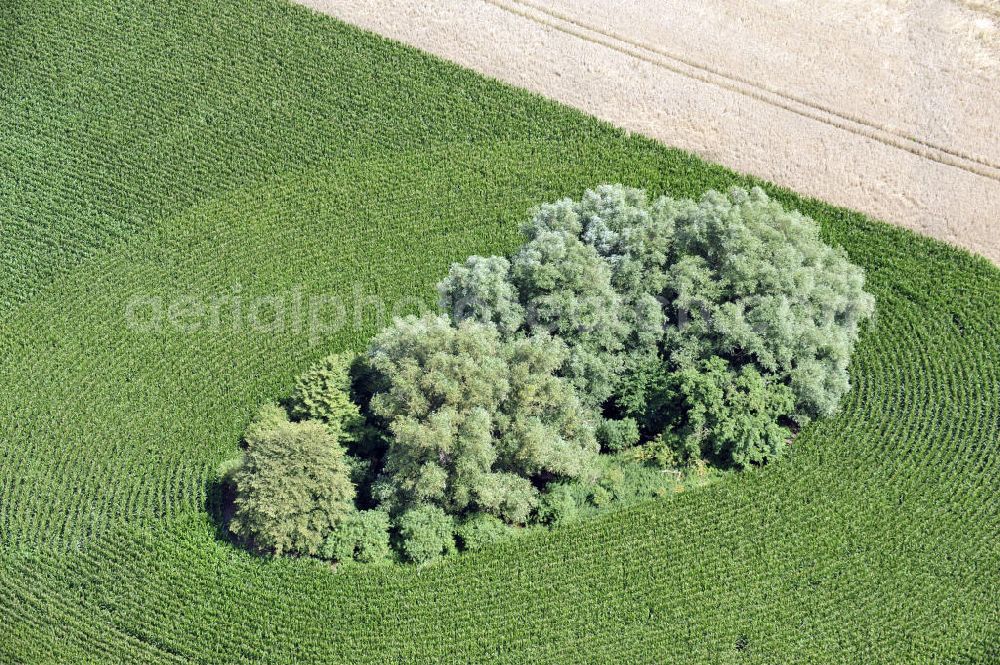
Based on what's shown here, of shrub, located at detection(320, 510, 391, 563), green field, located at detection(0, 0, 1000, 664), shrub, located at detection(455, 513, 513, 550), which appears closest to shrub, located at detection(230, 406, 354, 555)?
shrub, located at detection(320, 510, 391, 563)

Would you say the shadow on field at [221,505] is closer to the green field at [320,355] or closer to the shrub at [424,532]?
the green field at [320,355]

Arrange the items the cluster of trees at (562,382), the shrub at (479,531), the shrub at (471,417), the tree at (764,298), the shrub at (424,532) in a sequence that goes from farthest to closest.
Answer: the tree at (764,298) → the shrub at (479,531) → the shrub at (424,532) → the cluster of trees at (562,382) → the shrub at (471,417)

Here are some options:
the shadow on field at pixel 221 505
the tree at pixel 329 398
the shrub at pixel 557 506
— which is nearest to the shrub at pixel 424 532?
the shrub at pixel 557 506

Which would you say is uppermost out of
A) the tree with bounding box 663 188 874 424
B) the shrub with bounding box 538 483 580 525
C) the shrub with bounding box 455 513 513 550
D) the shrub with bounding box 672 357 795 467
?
the tree with bounding box 663 188 874 424

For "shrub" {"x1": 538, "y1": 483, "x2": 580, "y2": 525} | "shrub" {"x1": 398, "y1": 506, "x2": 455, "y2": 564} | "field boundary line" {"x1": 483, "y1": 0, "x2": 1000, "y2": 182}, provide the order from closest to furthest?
"shrub" {"x1": 398, "y1": 506, "x2": 455, "y2": 564}, "shrub" {"x1": 538, "y1": 483, "x2": 580, "y2": 525}, "field boundary line" {"x1": 483, "y1": 0, "x2": 1000, "y2": 182}

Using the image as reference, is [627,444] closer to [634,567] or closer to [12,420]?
[634,567]

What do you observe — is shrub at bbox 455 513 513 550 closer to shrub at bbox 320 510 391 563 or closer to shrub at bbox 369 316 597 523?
shrub at bbox 369 316 597 523

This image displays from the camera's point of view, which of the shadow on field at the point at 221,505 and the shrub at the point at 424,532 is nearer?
the shrub at the point at 424,532
